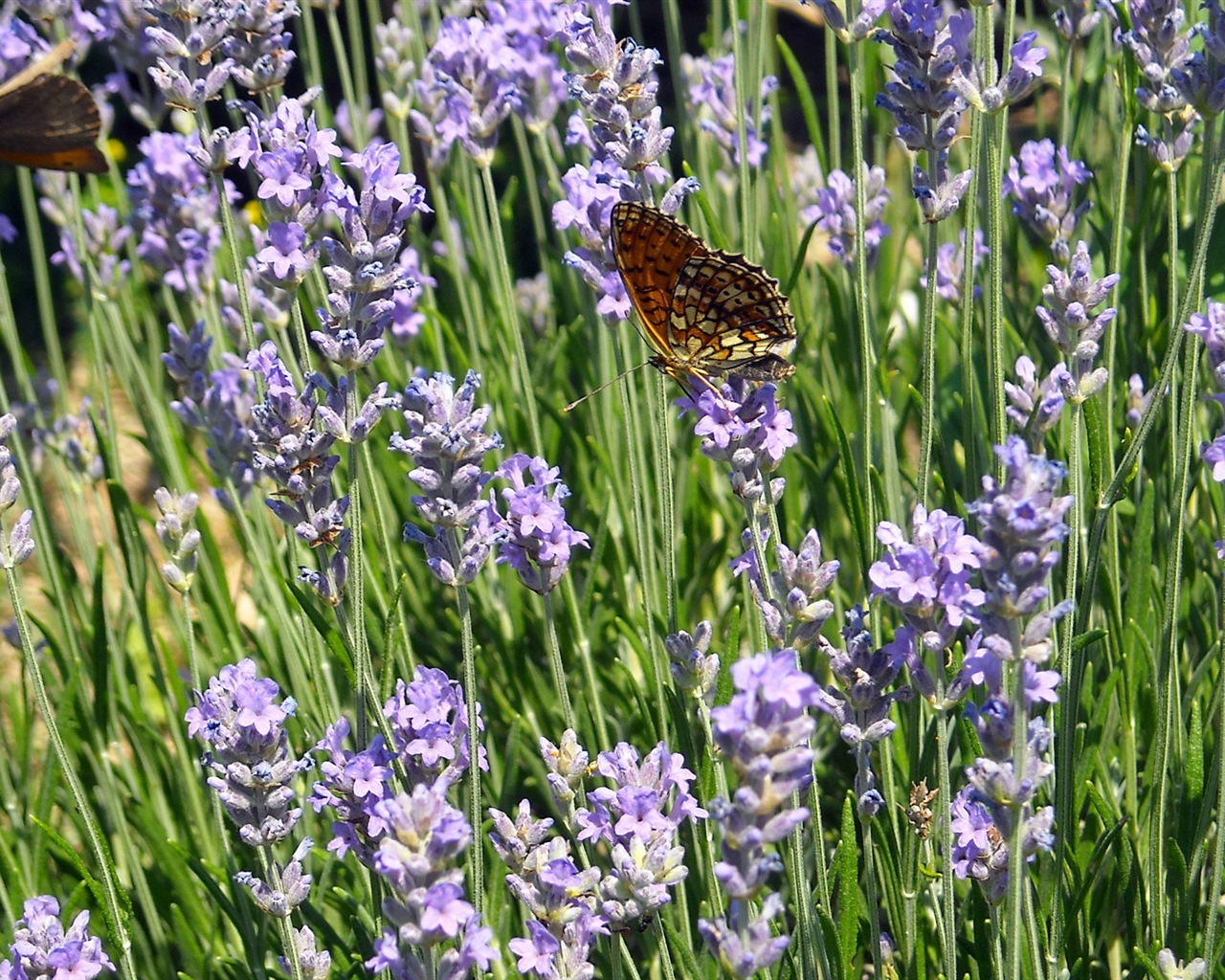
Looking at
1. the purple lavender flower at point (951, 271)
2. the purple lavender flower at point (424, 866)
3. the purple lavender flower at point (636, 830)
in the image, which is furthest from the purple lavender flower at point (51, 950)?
the purple lavender flower at point (951, 271)

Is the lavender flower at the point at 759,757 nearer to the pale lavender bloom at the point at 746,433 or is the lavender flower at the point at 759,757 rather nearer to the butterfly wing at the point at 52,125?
the pale lavender bloom at the point at 746,433

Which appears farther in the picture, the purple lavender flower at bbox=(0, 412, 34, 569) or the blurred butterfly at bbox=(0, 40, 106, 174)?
the blurred butterfly at bbox=(0, 40, 106, 174)

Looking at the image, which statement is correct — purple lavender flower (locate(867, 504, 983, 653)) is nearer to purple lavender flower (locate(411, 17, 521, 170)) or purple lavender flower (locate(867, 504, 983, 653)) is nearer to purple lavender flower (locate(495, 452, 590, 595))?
purple lavender flower (locate(495, 452, 590, 595))

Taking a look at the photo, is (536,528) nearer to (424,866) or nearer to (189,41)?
(424,866)

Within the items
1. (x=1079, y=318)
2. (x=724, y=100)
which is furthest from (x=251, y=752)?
(x=724, y=100)

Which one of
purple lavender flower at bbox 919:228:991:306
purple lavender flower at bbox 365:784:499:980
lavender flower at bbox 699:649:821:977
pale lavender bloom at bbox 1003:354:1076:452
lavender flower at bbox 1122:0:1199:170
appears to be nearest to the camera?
lavender flower at bbox 699:649:821:977

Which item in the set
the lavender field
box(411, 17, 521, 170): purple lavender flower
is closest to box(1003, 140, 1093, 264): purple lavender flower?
the lavender field

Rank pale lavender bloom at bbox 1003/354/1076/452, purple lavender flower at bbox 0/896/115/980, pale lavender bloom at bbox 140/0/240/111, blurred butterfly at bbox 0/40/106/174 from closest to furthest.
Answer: purple lavender flower at bbox 0/896/115/980 → pale lavender bloom at bbox 1003/354/1076/452 → pale lavender bloom at bbox 140/0/240/111 → blurred butterfly at bbox 0/40/106/174
